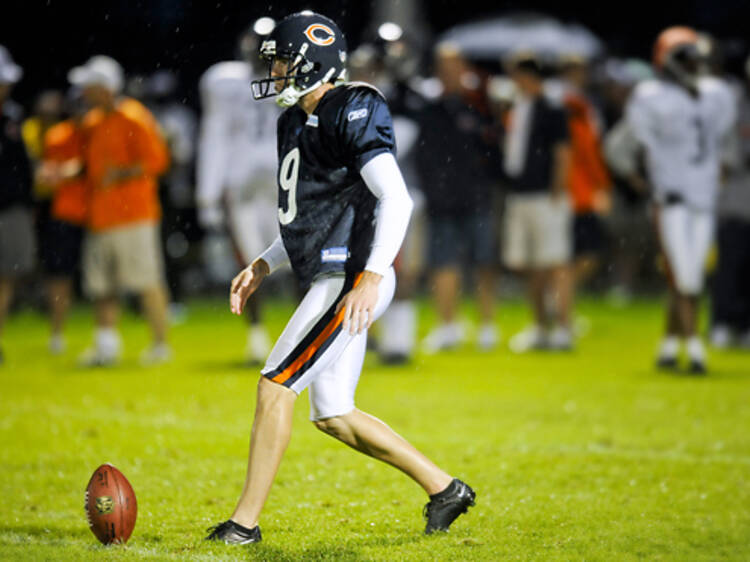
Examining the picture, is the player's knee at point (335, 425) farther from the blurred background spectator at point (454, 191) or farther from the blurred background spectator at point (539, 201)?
the blurred background spectator at point (539, 201)

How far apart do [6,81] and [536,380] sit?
4.79m

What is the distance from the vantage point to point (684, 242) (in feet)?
31.9

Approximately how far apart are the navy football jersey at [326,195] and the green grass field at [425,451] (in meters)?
1.09

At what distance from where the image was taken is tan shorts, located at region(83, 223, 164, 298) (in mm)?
10758

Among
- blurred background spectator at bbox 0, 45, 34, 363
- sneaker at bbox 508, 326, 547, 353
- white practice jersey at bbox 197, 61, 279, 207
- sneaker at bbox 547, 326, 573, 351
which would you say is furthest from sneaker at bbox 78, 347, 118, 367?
sneaker at bbox 547, 326, 573, 351

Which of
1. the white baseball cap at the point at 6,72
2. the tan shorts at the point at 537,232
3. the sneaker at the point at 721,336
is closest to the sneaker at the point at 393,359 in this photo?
the tan shorts at the point at 537,232

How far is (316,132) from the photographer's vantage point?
4.77 meters

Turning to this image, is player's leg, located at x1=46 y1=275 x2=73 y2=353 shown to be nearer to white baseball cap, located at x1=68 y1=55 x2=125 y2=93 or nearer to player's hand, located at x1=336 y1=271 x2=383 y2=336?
white baseball cap, located at x1=68 y1=55 x2=125 y2=93

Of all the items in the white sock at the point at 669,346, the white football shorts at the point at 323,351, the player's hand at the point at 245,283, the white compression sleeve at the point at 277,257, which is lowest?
the white sock at the point at 669,346

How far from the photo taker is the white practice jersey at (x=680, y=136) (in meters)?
9.78

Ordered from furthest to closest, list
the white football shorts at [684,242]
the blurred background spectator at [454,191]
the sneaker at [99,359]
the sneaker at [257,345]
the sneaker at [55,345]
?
1. the sneaker at [55,345]
2. the blurred background spectator at [454,191]
3. the sneaker at [99,359]
4. the sneaker at [257,345]
5. the white football shorts at [684,242]

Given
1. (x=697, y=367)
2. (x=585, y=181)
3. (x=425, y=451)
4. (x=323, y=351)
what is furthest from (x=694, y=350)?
(x=323, y=351)

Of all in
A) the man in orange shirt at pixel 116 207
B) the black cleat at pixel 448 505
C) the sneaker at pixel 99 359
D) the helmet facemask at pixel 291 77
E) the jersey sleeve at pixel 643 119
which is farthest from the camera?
the sneaker at pixel 99 359

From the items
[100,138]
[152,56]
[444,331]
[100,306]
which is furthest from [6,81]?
[152,56]
